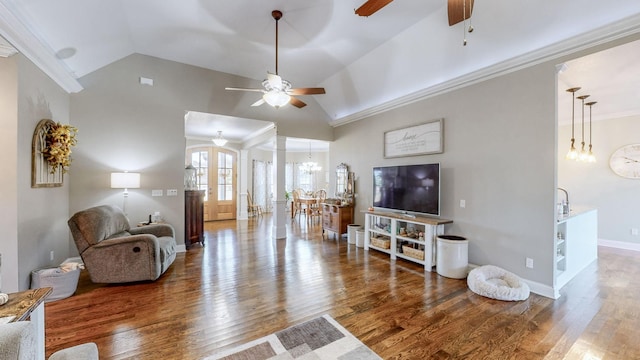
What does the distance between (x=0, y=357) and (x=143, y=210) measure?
13.2 feet

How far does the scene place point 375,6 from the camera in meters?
1.98

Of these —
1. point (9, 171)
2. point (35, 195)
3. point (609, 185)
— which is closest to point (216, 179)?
point (35, 195)

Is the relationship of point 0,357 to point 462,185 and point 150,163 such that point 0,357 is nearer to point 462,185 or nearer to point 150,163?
point 150,163

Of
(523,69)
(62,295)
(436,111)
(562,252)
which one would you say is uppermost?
(523,69)

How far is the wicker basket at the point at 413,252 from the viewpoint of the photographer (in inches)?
158

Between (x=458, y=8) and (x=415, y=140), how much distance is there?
261 cm

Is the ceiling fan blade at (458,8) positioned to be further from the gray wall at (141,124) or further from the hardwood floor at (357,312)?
the gray wall at (141,124)

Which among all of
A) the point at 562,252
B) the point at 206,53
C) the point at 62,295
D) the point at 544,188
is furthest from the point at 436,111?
→ the point at 62,295

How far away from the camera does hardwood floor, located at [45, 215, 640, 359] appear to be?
2098mm

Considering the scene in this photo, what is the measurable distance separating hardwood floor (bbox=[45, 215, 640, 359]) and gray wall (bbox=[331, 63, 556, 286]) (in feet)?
2.14

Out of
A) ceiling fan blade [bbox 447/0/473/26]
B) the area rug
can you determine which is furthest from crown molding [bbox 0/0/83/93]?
ceiling fan blade [bbox 447/0/473/26]

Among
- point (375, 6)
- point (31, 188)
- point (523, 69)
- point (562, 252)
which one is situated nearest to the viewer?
point (375, 6)

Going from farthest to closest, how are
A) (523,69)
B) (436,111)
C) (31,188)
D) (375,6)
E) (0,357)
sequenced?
(436,111)
(523,69)
(31,188)
(375,6)
(0,357)

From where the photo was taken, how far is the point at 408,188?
443 centimetres
